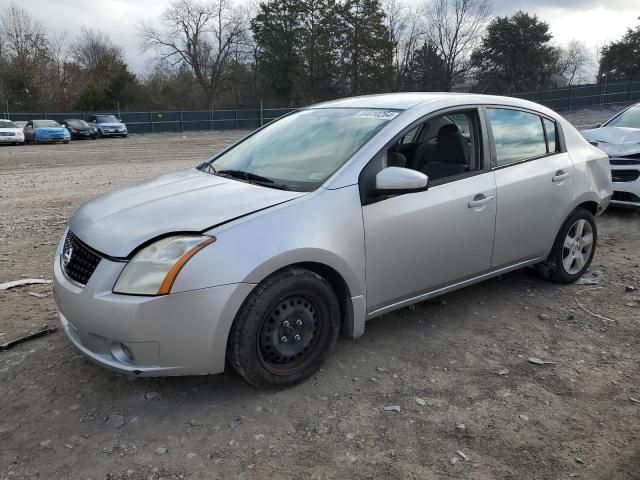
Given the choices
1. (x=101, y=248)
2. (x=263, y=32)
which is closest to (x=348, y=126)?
(x=101, y=248)

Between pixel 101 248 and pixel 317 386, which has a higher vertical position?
pixel 101 248

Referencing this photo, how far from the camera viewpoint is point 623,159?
23.9 ft

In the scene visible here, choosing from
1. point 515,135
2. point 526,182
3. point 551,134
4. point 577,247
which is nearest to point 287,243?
point 526,182

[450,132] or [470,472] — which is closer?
[470,472]

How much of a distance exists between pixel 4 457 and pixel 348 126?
9.10 ft

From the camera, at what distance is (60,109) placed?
A: 158 ft

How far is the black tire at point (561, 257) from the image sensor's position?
4.67 meters

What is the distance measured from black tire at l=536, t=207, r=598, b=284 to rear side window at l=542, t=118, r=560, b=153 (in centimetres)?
60

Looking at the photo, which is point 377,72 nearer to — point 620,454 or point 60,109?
point 60,109

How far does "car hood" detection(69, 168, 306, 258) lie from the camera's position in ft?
9.30

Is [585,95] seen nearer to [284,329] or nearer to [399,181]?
[399,181]

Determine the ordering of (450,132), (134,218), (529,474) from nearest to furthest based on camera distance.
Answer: (529,474)
(134,218)
(450,132)

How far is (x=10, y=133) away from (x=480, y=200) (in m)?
27.9

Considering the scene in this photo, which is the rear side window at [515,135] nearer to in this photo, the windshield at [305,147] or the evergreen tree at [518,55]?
the windshield at [305,147]
